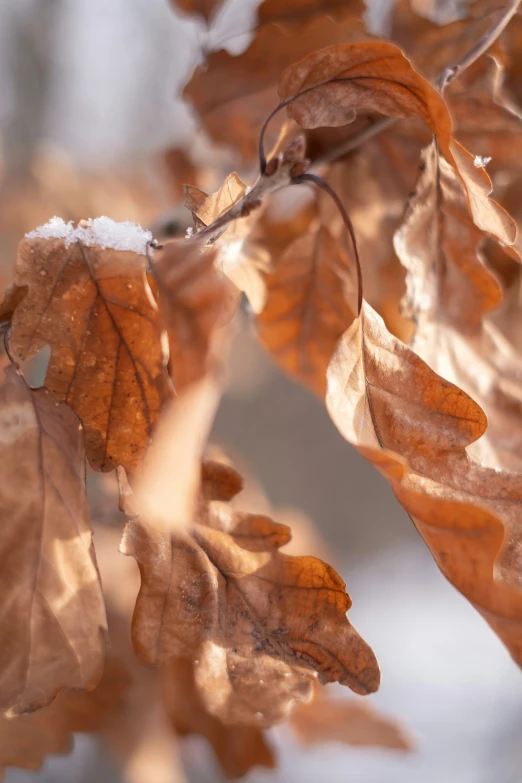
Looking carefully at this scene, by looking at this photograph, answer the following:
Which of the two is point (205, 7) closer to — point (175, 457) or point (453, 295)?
point (453, 295)

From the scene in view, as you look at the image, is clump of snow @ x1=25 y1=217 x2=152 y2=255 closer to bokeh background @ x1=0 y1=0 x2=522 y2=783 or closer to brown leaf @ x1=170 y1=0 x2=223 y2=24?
brown leaf @ x1=170 y1=0 x2=223 y2=24

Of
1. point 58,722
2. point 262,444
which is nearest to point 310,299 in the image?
point 58,722

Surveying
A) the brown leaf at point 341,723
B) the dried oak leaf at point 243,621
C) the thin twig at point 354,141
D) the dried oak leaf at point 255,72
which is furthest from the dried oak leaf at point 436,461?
the brown leaf at point 341,723

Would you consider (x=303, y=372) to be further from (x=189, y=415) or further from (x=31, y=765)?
(x=31, y=765)

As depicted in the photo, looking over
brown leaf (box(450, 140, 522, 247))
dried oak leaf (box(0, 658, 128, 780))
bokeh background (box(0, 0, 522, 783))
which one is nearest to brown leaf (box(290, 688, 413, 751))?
bokeh background (box(0, 0, 522, 783))

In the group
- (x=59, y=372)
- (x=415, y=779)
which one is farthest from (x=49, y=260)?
(x=415, y=779)

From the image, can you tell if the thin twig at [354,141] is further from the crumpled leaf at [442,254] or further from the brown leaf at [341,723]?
the brown leaf at [341,723]
